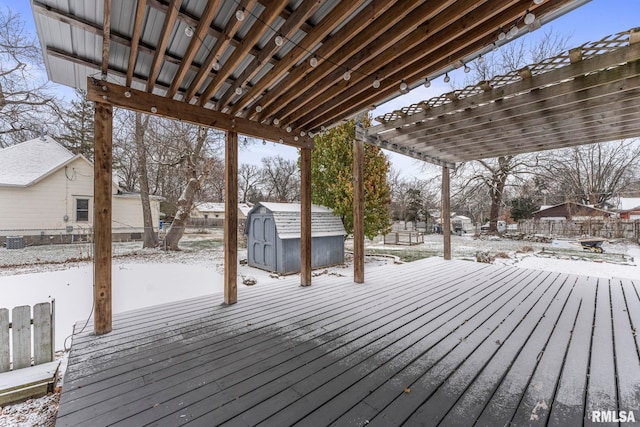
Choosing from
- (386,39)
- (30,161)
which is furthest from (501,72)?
(30,161)

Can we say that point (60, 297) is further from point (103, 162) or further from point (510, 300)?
point (510, 300)

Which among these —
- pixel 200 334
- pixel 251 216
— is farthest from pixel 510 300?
pixel 251 216

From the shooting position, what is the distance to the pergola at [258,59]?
Result: 1941mm

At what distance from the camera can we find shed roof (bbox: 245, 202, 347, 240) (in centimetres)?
627

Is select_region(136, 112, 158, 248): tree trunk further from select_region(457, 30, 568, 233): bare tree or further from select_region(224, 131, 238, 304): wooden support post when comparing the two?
select_region(457, 30, 568, 233): bare tree

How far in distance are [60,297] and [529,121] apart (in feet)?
26.5

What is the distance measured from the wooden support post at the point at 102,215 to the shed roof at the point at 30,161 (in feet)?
36.1

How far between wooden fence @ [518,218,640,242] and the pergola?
13765 mm

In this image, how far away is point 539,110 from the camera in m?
3.58

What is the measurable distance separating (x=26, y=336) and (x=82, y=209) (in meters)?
11.9

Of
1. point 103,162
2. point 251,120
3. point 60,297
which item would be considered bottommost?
point 60,297

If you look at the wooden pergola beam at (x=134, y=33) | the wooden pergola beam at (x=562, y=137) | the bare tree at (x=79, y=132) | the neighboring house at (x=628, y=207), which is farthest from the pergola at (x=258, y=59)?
the neighboring house at (x=628, y=207)

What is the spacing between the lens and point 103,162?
2.66m

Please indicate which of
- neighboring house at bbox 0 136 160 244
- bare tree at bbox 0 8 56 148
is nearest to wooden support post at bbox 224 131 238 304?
neighboring house at bbox 0 136 160 244
